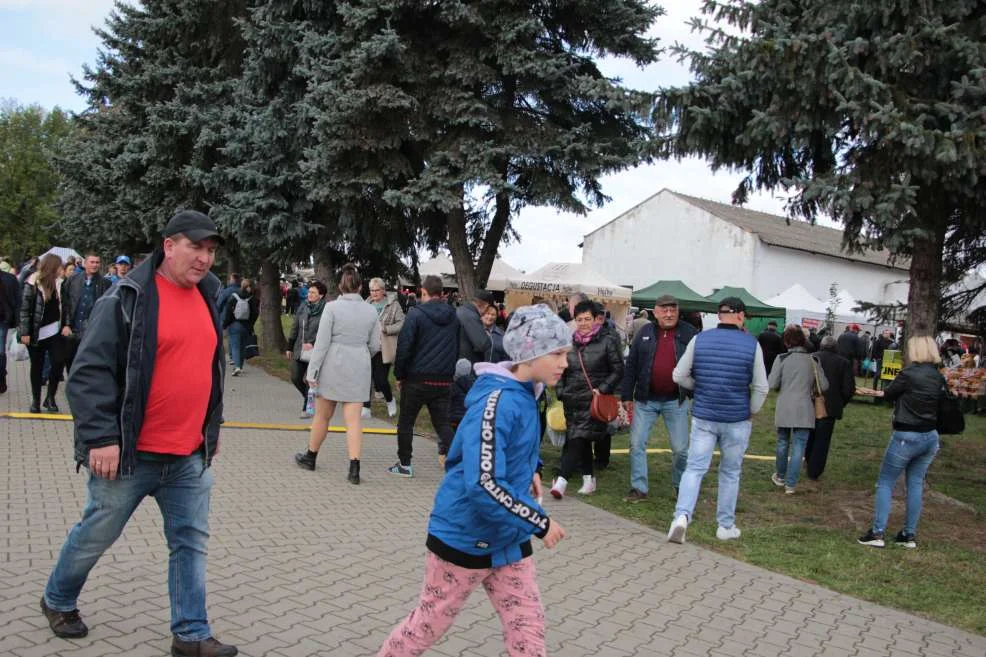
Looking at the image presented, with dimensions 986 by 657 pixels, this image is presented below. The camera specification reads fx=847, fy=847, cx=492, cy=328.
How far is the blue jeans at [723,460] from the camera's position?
6.74 metres

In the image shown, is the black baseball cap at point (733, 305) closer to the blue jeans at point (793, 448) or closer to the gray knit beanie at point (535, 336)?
the blue jeans at point (793, 448)

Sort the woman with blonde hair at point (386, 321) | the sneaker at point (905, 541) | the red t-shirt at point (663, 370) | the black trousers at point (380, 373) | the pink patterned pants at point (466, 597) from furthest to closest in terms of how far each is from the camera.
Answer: the black trousers at point (380, 373) → the woman with blonde hair at point (386, 321) → the red t-shirt at point (663, 370) → the sneaker at point (905, 541) → the pink patterned pants at point (466, 597)

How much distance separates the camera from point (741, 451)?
22.3 ft

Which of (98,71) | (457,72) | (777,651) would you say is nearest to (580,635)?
(777,651)

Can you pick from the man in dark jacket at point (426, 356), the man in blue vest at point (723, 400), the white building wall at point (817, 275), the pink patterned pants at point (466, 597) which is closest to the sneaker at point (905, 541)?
the man in blue vest at point (723, 400)

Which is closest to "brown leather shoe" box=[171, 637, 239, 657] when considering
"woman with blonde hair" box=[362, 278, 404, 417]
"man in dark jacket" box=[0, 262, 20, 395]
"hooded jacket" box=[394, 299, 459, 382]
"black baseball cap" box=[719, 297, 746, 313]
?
"hooded jacket" box=[394, 299, 459, 382]

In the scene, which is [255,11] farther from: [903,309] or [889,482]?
[889,482]

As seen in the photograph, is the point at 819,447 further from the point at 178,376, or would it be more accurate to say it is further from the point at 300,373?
the point at 178,376

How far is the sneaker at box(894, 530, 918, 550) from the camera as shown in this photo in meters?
6.84

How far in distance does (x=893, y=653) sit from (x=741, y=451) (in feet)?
7.55

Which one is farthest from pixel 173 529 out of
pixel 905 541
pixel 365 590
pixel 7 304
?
pixel 7 304

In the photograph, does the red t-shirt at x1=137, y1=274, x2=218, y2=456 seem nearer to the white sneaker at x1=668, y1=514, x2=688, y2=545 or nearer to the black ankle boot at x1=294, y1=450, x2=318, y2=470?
the white sneaker at x1=668, y1=514, x2=688, y2=545

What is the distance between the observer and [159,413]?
3551 millimetres

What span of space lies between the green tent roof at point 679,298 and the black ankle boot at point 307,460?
17358mm
